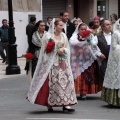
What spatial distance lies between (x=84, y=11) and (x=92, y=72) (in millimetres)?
19159

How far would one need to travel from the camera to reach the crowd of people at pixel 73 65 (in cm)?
949

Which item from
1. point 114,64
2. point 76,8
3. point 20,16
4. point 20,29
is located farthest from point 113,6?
point 114,64

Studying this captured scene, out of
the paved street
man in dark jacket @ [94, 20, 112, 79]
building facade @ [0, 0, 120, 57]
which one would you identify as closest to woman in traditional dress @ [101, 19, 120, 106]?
the paved street

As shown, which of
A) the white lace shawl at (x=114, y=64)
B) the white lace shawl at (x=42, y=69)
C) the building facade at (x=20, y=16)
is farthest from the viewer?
the building facade at (x=20, y=16)

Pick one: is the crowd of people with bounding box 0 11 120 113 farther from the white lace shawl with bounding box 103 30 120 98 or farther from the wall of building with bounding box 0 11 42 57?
the wall of building with bounding box 0 11 42 57

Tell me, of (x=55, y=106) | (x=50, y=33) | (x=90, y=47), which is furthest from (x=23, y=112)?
(x=90, y=47)

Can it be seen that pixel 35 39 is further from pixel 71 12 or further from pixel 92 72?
pixel 71 12

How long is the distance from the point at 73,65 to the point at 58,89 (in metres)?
2.17

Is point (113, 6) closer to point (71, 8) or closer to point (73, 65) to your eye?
point (71, 8)

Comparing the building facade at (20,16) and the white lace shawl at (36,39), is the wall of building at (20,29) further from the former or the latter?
the white lace shawl at (36,39)

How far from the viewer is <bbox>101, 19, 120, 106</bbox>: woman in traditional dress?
10172mm

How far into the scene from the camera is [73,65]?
11.6 m

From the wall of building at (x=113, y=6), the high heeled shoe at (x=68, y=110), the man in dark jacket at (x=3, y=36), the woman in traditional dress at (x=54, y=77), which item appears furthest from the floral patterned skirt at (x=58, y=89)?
the wall of building at (x=113, y=6)

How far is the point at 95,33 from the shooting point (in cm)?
1186
